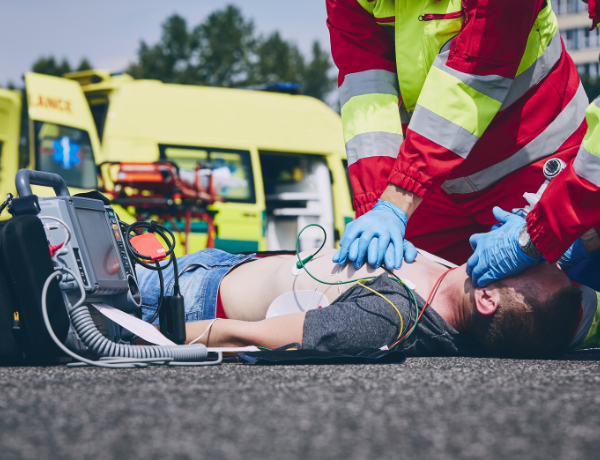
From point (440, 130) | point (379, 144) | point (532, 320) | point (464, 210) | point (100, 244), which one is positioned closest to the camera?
point (100, 244)

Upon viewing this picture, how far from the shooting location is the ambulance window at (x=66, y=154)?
5285mm

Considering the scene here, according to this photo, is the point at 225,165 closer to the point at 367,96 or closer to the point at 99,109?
the point at 99,109

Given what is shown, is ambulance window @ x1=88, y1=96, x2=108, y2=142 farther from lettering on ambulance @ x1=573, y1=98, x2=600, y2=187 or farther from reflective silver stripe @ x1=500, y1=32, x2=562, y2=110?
lettering on ambulance @ x1=573, y1=98, x2=600, y2=187

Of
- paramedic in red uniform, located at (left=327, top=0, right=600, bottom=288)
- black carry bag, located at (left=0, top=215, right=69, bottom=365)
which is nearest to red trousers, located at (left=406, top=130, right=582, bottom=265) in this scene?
paramedic in red uniform, located at (left=327, top=0, right=600, bottom=288)

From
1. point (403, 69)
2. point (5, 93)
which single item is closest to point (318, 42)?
point (5, 93)

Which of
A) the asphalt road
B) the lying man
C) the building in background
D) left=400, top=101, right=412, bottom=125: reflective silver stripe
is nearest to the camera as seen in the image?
the asphalt road

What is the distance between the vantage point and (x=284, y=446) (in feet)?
3.07

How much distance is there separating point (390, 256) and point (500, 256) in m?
0.37

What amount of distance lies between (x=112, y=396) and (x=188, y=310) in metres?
1.02

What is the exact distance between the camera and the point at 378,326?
6.39 feet

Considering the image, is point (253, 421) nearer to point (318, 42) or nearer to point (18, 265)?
point (18, 265)

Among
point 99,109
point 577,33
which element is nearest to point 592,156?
point 99,109

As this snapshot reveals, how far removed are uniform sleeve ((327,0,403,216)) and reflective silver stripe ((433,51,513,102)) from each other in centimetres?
30

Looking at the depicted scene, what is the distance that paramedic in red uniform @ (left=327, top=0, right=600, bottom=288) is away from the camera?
2068 millimetres
